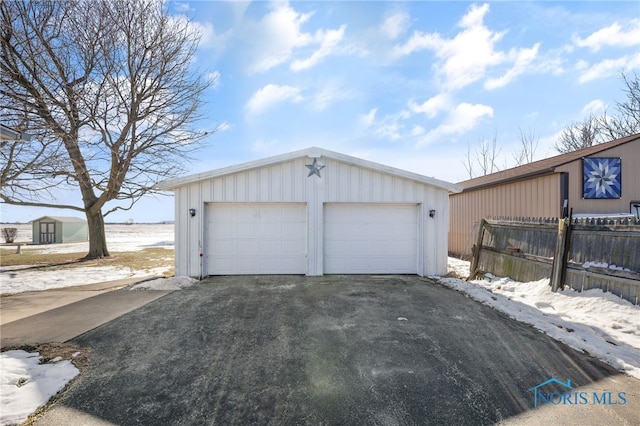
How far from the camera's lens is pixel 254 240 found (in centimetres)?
767

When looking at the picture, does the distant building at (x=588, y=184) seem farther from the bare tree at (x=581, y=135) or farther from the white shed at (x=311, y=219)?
the bare tree at (x=581, y=135)

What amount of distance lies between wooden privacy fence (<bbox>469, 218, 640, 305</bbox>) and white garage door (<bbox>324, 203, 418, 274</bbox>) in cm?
208

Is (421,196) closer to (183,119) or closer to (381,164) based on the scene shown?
(381,164)

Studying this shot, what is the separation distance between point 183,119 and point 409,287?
11388mm

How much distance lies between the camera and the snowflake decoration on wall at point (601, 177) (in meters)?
8.19

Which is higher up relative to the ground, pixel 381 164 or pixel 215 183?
pixel 381 164

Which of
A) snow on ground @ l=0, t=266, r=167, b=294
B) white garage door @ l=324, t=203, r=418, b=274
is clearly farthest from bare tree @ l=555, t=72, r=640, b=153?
snow on ground @ l=0, t=266, r=167, b=294

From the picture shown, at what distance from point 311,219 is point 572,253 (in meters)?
5.35

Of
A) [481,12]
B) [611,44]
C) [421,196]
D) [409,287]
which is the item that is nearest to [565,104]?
[611,44]

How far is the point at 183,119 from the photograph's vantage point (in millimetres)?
12359

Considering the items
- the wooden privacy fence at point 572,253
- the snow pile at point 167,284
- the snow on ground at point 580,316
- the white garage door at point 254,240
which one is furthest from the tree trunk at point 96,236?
the wooden privacy fence at point 572,253

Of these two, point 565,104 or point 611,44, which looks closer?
point 611,44

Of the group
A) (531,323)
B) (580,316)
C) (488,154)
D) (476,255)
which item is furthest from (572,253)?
(488,154)

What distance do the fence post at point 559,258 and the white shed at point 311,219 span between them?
2.69 m
